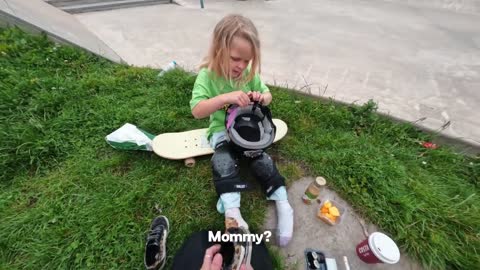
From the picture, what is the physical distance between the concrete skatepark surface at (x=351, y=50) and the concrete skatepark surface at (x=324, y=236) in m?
1.39

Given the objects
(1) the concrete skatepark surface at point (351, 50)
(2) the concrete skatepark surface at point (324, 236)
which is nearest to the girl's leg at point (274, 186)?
(2) the concrete skatepark surface at point (324, 236)

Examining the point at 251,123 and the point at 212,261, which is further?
the point at 251,123

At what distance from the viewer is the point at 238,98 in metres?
1.49

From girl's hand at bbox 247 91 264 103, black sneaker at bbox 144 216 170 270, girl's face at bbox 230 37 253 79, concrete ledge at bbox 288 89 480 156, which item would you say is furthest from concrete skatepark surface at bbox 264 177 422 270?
concrete ledge at bbox 288 89 480 156

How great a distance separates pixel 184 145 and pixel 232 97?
0.76m

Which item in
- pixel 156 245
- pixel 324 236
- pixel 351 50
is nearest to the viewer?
pixel 156 245

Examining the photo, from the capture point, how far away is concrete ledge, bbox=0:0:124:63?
287 centimetres

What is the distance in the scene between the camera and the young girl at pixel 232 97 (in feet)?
4.84

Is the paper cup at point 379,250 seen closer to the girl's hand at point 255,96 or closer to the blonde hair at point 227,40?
the girl's hand at point 255,96

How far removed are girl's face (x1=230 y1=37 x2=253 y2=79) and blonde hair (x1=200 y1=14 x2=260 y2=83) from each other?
0.06 feet

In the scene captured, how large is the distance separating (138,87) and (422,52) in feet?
13.9

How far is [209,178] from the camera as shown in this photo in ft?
6.31

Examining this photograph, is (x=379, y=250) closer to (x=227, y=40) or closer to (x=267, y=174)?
(x=267, y=174)

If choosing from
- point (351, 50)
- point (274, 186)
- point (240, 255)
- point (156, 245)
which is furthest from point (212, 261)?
point (351, 50)
